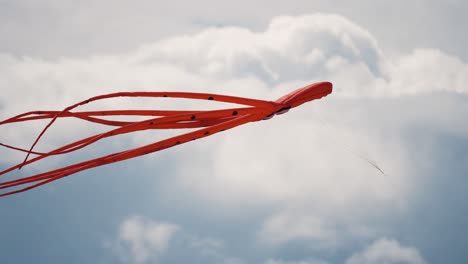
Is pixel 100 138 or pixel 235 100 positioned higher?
pixel 235 100

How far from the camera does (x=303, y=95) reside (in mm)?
9297

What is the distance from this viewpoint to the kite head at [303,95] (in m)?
9.19

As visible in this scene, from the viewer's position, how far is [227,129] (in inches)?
344

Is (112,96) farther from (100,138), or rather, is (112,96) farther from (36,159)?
(36,159)

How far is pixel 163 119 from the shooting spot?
332 inches

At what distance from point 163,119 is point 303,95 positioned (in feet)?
7.58

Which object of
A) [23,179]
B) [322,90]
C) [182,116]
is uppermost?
[322,90]

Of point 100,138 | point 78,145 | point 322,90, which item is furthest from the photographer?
point 322,90

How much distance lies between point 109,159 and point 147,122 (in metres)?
0.80

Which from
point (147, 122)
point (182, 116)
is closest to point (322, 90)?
point (182, 116)

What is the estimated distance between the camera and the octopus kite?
27.7ft

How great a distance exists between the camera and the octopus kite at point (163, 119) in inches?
332

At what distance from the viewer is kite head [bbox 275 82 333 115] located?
30.1ft

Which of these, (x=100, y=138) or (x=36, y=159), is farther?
(x=36, y=159)
